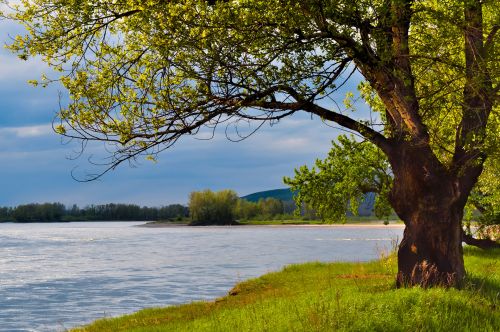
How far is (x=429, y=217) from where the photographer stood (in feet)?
59.2

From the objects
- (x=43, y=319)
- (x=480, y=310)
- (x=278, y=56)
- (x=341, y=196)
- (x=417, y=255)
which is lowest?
(x=43, y=319)

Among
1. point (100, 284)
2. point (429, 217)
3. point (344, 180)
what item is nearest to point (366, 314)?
point (429, 217)

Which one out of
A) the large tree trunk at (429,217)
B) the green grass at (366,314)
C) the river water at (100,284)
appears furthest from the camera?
the river water at (100,284)

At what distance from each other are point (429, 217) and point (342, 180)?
4.67 m

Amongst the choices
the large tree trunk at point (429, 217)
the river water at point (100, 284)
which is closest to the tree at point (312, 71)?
the large tree trunk at point (429, 217)

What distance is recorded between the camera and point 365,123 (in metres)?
19.2

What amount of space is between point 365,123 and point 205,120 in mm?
5976

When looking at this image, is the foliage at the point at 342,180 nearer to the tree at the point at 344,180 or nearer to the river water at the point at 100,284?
the tree at the point at 344,180

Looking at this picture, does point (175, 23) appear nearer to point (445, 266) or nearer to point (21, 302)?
point (445, 266)

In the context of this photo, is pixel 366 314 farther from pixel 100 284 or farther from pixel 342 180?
pixel 100 284

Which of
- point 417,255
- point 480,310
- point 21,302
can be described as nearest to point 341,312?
point 480,310

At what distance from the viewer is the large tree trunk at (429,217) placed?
18016mm

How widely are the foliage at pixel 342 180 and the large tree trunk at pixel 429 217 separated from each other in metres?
2.69

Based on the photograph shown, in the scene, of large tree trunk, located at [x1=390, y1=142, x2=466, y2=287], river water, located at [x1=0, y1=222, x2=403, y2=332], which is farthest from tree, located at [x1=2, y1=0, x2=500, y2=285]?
river water, located at [x1=0, y1=222, x2=403, y2=332]
